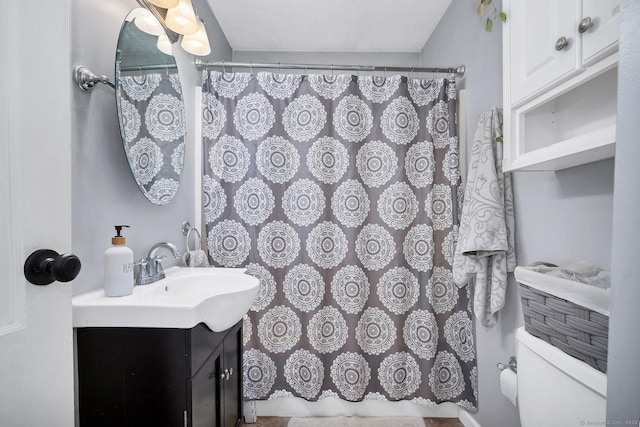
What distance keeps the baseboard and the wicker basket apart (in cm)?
116

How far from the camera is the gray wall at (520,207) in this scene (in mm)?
912

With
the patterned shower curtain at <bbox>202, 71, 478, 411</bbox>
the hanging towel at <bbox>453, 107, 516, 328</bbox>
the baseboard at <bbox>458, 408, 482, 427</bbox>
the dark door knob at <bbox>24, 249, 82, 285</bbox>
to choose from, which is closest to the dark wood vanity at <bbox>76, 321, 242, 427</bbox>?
the dark door knob at <bbox>24, 249, 82, 285</bbox>

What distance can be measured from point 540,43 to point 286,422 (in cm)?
209

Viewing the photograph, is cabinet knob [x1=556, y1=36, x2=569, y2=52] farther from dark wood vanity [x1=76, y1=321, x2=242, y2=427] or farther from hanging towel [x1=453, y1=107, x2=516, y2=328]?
dark wood vanity [x1=76, y1=321, x2=242, y2=427]

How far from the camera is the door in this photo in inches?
17.4

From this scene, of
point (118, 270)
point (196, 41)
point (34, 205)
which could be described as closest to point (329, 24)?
point (196, 41)

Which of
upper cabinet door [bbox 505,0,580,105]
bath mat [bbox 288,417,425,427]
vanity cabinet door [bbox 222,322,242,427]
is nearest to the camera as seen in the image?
upper cabinet door [bbox 505,0,580,105]

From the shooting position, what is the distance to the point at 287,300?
5.70 ft

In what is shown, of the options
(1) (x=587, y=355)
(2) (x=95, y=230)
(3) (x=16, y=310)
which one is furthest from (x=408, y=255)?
(3) (x=16, y=310)

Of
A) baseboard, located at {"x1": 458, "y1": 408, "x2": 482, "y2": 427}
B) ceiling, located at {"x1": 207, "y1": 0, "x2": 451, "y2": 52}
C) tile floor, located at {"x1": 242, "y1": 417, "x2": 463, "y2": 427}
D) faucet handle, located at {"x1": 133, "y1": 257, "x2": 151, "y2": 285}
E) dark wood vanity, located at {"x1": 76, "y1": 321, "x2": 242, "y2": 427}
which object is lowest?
tile floor, located at {"x1": 242, "y1": 417, "x2": 463, "y2": 427}

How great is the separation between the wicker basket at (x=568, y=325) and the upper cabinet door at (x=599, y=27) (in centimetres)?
57

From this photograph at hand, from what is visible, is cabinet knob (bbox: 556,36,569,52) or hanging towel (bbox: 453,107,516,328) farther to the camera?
hanging towel (bbox: 453,107,516,328)

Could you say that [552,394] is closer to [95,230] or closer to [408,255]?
[408,255]

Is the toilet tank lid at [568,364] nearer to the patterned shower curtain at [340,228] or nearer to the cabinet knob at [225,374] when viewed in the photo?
the patterned shower curtain at [340,228]
